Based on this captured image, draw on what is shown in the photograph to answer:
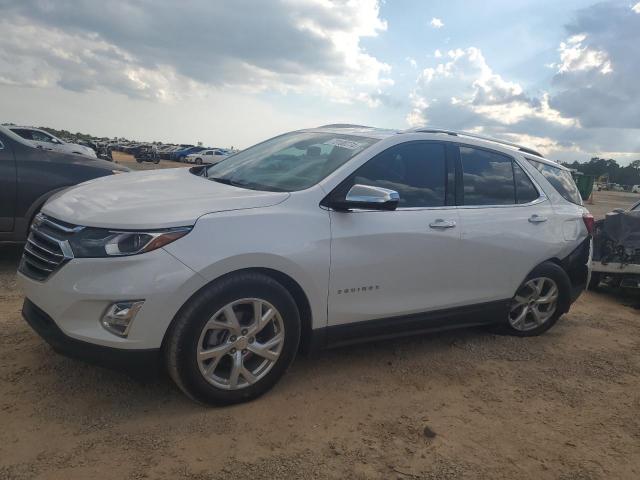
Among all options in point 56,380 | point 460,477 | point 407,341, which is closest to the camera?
point 460,477

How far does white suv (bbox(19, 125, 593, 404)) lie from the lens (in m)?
2.76

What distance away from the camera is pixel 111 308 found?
2.71 metres

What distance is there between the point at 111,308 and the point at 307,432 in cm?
125

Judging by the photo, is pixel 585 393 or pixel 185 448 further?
pixel 585 393

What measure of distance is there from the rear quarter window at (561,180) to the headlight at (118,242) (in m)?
3.45

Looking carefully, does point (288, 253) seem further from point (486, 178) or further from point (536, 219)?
point (536, 219)

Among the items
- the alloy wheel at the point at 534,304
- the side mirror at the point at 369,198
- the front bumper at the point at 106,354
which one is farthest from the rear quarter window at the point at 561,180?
the front bumper at the point at 106,354

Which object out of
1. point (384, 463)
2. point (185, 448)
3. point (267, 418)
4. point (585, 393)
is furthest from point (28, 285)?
point (585, 393)

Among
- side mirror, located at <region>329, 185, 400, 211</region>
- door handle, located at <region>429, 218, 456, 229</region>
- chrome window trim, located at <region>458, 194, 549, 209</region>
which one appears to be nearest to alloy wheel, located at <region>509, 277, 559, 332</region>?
chrome window trim, located at <region>458, 194, 549, 209</region>

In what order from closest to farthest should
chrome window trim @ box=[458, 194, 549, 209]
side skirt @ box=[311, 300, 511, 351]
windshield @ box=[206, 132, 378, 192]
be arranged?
side skirt @ box=[311, 300, 511, 351] < windshield @ box=[206, 132, 378, 192] < chrome window trim @ box=[458, 194, 549, 209]

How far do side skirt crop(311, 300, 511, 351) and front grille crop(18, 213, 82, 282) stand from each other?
1.54 meters

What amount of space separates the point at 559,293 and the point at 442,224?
1761 millimetres

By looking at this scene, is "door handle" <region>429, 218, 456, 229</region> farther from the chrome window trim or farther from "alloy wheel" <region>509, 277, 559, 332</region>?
"alloy wheel" <region>509, 277, 559, 332</region>

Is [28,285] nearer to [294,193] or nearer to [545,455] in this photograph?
[294,193]
